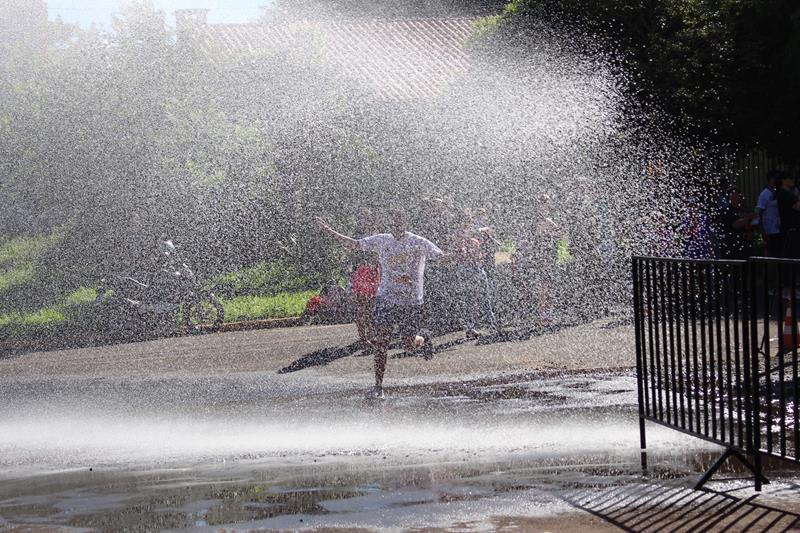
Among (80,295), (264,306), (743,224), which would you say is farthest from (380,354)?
(80,295)

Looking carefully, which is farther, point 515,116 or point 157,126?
point 515,116

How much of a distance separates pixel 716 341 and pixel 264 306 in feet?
50.2

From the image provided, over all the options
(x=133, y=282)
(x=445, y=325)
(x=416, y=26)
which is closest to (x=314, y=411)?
(x=445, y=325)

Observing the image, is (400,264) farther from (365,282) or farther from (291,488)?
(291,488)

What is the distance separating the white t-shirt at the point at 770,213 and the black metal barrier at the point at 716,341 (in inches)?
452

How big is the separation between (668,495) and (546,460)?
4.24 ft

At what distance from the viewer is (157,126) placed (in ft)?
74.2

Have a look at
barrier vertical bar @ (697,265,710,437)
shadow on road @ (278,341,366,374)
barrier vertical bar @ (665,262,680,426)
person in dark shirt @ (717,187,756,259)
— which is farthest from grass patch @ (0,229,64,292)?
barrier vertical bar @ (697,265,710,437)

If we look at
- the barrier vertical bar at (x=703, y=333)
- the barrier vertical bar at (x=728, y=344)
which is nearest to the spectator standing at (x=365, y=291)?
the barrier vertical bar at (x=703, y=333)

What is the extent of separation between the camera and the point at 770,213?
19125 mm

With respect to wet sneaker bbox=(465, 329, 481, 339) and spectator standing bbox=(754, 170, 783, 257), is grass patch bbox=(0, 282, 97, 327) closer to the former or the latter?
wet sneaker bbox=(465, 329, 481, 339)

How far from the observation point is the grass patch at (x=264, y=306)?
21.0 metres

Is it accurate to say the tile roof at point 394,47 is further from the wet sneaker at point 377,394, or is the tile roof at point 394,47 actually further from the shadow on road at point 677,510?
the shadow on road at point 677,510

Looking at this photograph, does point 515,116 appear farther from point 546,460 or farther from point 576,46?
point 546,460
